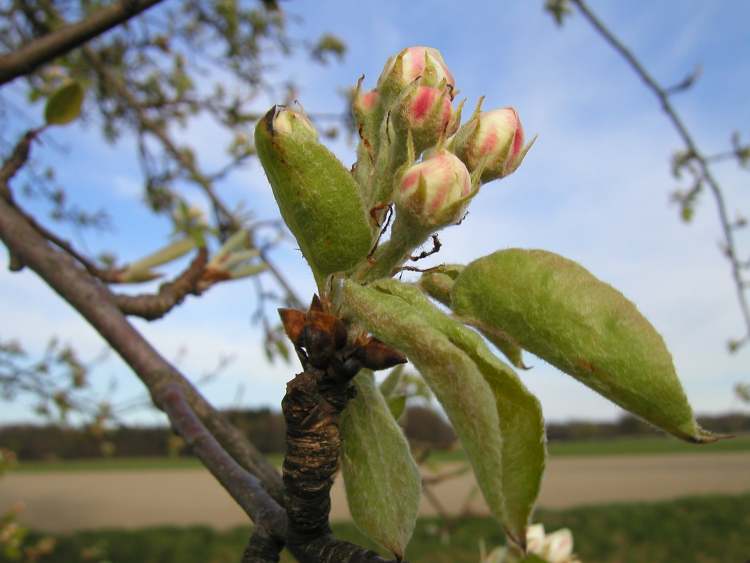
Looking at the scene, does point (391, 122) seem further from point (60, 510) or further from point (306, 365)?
point (60, 510)

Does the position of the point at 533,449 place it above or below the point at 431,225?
below

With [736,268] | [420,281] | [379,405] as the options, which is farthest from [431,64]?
[736,268]

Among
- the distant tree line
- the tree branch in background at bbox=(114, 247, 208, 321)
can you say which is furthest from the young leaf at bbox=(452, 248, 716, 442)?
the distant tree line

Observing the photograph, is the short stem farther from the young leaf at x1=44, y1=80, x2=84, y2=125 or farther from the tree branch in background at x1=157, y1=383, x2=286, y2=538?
the young leaf at x1=44, y1=80, x2=84, y2=125

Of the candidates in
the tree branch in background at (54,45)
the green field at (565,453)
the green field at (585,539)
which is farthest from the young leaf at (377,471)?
the green field at (565,453)

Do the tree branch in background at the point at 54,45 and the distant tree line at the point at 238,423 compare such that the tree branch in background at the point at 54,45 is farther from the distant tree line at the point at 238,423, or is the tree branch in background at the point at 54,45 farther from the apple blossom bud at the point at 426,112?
the distant tree line at the point at 238,423

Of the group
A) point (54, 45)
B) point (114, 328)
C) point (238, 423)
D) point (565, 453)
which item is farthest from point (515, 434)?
point (565, 453)

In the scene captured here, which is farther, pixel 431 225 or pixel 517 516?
pixel 431 225
